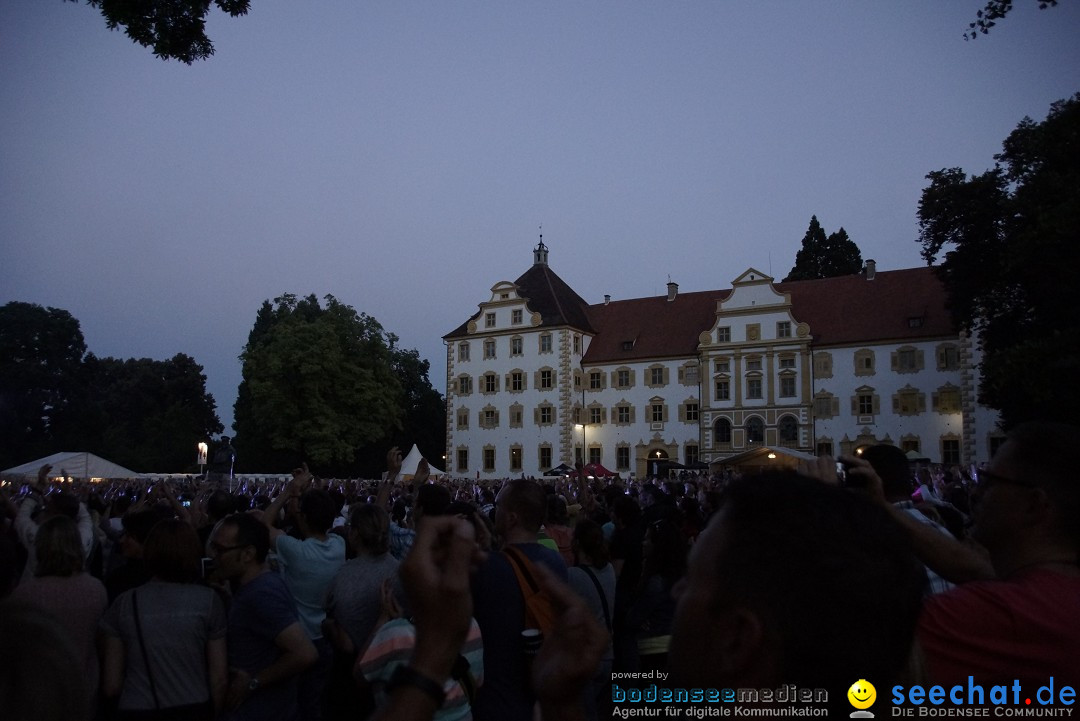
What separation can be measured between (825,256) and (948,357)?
62.2ft

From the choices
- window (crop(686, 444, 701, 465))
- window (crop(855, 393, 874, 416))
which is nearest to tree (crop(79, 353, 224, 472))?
window (crop(686, 444, 701, 465))

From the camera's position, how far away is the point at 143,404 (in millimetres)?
69812

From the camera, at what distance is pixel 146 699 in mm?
3617

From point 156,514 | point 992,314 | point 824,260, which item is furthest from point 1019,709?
point 824,260

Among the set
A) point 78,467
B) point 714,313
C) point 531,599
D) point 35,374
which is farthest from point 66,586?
point 35,374

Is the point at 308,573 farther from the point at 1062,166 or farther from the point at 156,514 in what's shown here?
the point at 1062,166

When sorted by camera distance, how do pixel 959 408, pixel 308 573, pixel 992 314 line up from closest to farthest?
A: pixel 308 573 < pixel 992 314 < pixel 959 408

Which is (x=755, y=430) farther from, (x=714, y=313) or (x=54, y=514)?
(x=54, y=514)

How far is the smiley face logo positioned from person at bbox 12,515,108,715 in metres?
3.82

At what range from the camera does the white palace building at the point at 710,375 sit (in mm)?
47625

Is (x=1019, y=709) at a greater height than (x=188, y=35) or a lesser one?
lesser

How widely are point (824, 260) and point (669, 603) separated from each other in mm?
63696

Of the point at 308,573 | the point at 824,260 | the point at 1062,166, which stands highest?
the point at 824,260

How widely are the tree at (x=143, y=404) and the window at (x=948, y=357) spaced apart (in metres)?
48.2
